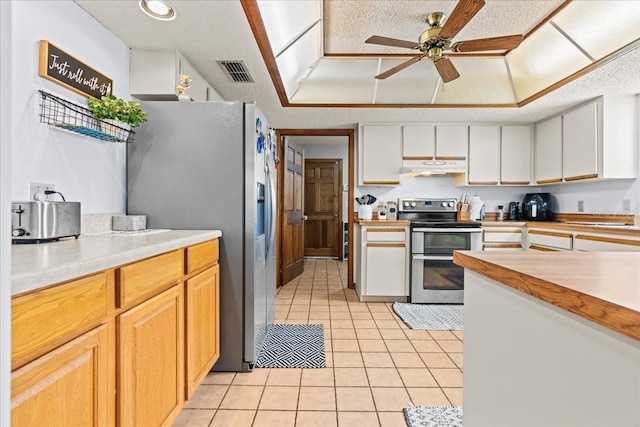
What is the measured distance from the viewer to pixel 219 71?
2.71 m

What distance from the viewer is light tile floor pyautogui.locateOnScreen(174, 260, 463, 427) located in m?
1.71

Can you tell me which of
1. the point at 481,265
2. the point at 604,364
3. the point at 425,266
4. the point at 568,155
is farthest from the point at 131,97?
the point at 568,155

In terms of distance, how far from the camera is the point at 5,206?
1.64 feet

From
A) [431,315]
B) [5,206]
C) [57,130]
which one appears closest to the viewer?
[5,206]

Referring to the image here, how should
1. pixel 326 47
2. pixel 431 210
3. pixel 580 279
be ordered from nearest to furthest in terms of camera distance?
pixel 580 279 → pixel 326 47 → pixel 431 210

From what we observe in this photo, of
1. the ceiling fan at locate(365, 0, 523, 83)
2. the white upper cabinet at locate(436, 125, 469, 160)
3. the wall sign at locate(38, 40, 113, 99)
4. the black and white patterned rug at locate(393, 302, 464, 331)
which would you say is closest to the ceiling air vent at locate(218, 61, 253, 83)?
the wall sign at locate(38, 40, 113, 99)

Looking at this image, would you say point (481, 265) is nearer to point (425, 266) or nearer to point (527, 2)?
point (527, 2)

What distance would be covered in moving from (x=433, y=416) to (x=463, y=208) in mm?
2939

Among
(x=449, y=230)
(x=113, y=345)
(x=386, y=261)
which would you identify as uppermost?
(x=449, y=230)

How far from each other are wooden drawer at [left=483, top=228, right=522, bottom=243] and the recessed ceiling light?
3487 mm

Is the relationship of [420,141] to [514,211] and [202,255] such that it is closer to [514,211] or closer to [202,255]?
[514,211]

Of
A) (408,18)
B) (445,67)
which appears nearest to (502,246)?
(445,67)

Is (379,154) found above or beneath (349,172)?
above

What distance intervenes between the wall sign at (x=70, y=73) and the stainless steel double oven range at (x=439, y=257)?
300 centimetres
